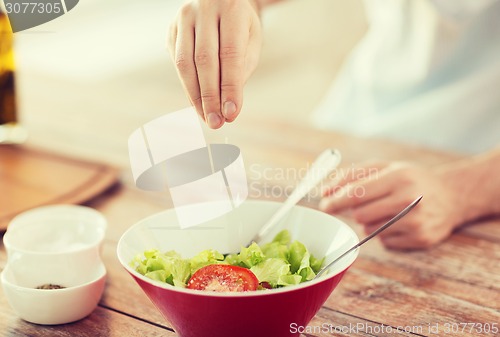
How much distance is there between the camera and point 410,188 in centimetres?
124

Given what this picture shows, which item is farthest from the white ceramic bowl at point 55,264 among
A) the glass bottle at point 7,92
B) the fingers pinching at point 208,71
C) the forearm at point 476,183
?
the forearm at point 476,183

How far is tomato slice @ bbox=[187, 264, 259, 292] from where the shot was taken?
82 cm

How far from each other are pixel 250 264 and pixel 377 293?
241mm

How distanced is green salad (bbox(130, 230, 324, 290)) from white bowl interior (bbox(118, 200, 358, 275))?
0.02m

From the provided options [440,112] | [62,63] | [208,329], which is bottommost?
[62,63]

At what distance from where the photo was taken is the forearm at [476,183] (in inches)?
51.5

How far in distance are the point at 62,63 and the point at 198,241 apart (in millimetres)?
3289

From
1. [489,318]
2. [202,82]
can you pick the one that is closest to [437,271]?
[489,318]

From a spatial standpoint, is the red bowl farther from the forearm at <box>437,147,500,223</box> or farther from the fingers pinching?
the forearm at <box>437,147,500,223</box>

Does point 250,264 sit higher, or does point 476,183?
point 250,264

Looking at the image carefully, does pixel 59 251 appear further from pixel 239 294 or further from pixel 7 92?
pixel 7 92

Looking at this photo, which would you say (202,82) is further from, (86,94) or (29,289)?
(86,94)

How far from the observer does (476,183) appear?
138cm

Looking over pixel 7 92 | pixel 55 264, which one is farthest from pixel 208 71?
pixel 7 92
